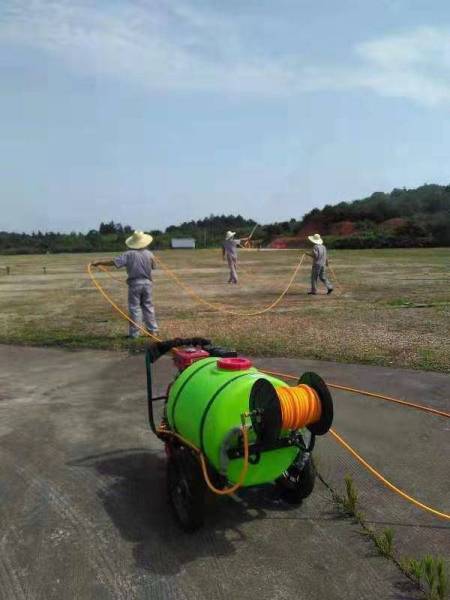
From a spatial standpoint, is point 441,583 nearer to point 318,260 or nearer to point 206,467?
point 206,467

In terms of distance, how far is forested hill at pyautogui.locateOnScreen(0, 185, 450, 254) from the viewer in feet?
184

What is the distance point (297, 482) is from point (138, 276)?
6970 millimetres

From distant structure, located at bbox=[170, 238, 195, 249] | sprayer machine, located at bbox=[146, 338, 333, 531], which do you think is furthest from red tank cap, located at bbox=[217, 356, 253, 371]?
distant structure, located at bbox=[170, 238, 195, 249]

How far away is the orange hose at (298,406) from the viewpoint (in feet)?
12.4

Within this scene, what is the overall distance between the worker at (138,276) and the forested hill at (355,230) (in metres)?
46.8

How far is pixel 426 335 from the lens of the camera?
10391mm

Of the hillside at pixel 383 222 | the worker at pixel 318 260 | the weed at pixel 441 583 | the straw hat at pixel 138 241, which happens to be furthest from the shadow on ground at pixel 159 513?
the hillside at pixel 383 222

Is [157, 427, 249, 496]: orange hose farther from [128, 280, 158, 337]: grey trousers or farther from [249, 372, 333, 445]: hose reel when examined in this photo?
[128, 280, 158, 337]: grey trousers

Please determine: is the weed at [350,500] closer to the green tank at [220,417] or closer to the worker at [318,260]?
the green tank at [220,417]

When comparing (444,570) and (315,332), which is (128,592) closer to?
(444,570)

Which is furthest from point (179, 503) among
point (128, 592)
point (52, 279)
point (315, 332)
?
point (52, 279)

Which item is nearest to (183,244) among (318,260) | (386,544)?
(318,260)

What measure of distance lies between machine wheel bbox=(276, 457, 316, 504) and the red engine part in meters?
1.19

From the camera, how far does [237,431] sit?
3756 millimetres
